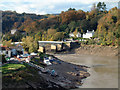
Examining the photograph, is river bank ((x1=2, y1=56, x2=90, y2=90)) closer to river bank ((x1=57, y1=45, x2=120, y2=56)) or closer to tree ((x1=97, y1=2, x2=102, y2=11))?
river bank ((x1=57, y1=45, x2=120, y2=56))

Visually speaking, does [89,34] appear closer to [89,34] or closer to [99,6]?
[89,34]

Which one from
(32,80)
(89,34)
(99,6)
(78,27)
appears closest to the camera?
(32,80)

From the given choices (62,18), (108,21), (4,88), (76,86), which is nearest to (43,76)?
(76,86)

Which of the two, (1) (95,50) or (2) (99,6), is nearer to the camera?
(1) (95,50)

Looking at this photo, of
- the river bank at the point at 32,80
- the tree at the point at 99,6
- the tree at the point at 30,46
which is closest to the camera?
the river bank at the point at 32,80

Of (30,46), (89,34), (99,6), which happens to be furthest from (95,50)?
(99,6)

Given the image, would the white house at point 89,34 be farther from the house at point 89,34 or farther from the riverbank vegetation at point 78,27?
the riverbank vegetation at point 78,27

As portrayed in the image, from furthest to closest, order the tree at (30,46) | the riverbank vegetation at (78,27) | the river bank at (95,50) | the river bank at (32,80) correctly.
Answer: the riverbank vegetation at (78,27)
the river bank at (95,50)
the tree at (30,46)
the river bank at (32,80)

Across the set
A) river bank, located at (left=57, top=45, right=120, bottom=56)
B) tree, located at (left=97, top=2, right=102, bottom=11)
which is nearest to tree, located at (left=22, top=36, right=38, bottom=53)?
river bank, located at (left=57, top=45, right=120, bottom=56)

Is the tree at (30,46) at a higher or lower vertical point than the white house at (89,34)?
lower

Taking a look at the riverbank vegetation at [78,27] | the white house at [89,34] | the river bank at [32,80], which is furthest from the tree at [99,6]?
the river bank at [32,80]

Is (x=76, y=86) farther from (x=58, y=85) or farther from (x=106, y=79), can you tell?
(x=106, y=79)

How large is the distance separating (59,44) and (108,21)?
17225 mm

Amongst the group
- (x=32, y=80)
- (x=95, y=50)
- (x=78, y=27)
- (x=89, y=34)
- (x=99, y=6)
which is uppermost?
(x=99, y=6)
